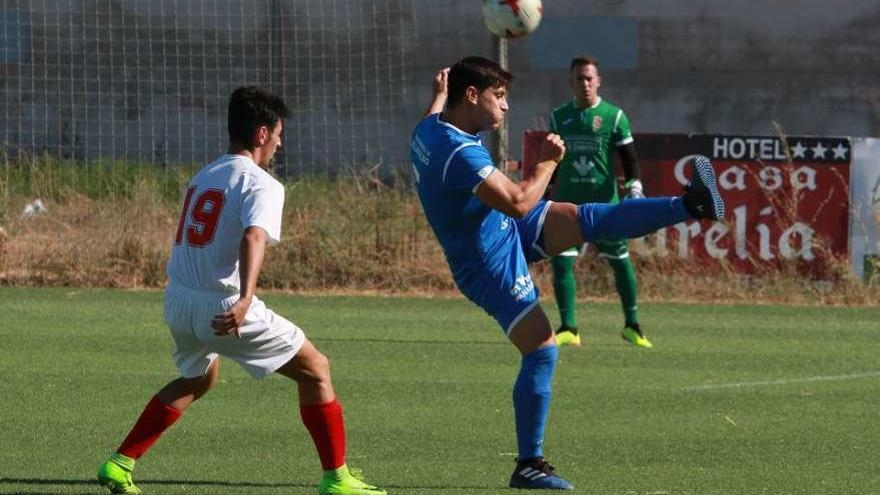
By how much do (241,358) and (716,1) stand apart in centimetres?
2354

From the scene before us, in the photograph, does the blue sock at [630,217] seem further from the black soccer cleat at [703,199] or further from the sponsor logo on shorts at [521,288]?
the sponsor logo on shorts at [521,288]

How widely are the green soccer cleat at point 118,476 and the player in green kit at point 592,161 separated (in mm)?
6408

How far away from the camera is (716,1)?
29531 millimetres

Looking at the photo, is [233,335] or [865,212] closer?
[233,335]

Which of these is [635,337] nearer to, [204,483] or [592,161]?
[592,161]

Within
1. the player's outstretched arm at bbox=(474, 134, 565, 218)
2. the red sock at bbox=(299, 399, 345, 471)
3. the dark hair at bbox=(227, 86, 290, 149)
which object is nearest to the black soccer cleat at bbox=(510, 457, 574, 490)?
the red sock at bbox=(299, 399, 345, 471)

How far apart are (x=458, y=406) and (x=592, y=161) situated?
3.95m

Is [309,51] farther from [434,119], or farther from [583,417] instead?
[434,119]

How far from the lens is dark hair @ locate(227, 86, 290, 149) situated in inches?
280

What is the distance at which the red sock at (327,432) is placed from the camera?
23.4 ft

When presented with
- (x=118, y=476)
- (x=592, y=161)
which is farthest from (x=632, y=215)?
(x=592, y=161)

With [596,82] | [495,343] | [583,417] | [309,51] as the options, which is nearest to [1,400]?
[583,417]

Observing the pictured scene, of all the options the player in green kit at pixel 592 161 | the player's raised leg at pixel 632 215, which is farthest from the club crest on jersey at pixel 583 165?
the player's raised leg at pixel 632 215

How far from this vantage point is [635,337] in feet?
43.0
